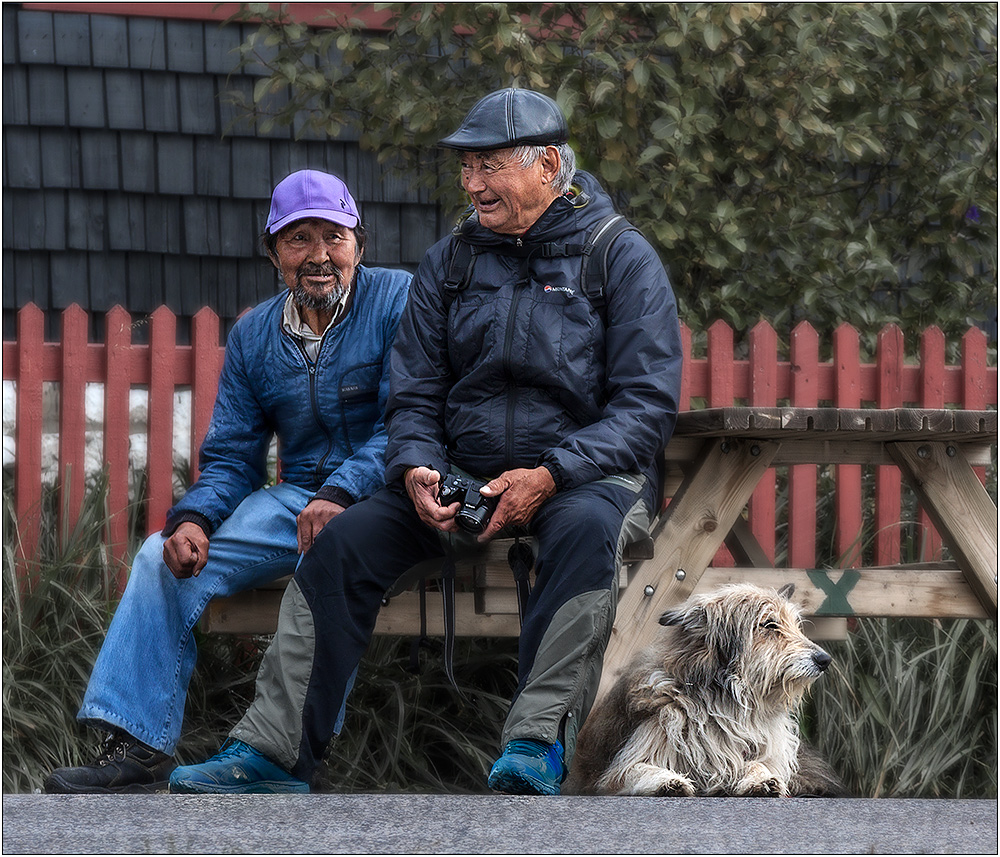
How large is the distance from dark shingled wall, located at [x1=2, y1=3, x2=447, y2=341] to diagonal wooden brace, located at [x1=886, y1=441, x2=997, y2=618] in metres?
3.90

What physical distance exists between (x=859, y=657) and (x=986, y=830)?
1971 mm

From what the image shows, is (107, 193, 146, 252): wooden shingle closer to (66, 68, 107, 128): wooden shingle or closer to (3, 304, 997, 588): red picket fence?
(66, 68, 107, 128): wooden shingle

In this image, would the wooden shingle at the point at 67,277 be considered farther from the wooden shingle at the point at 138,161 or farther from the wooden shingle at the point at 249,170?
the wooden shingle at the point at 249,170

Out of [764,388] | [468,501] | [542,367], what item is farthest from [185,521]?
[764,388]

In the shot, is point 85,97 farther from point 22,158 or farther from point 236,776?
point 236,776

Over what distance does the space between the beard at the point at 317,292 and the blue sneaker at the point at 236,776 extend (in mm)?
1421

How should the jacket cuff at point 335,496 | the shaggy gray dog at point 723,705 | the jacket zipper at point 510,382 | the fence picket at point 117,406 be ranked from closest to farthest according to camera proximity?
the shaggy gray dog at point 723,705 < the jacket zipper at point 510,382 < the jacket cuff at point 335,496 < the fence picket at point 117,406

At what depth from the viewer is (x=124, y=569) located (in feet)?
16.0

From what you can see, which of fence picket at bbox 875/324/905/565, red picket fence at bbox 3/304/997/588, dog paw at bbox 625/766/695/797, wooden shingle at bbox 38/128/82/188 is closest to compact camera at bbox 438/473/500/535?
dog paw at bbox 625/766/695/797

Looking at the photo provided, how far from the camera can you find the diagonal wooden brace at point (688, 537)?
3.79 metres

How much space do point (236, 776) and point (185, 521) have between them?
2.88ft

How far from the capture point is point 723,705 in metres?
3.33

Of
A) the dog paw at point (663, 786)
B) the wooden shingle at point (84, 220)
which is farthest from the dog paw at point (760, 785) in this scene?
the wooden shingle at point (84, 220)

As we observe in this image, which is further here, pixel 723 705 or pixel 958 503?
pixel 958 503
